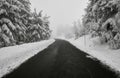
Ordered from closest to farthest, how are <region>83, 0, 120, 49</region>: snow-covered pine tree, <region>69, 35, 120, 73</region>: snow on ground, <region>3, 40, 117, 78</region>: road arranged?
<region>3, 40, 117, 78</region>: road
<region>69, 35, 120, 73</region>: snow on ground
<region>83, 0, 120, 49</region>: snow-covered pine tree

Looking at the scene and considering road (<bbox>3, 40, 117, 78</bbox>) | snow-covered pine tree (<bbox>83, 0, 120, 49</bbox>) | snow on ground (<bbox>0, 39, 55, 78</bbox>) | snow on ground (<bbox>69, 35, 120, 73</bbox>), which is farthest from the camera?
snow-covered pine tree (<bbox>83, 0, 120, 49</bbox>)

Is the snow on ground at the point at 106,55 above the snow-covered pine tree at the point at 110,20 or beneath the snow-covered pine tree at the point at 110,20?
beneath

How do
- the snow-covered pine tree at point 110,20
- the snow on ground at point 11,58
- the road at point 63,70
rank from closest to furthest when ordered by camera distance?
the road at point 63,70
the snow on ground at point 11,58
the snow-covered pine tree at point 110,20

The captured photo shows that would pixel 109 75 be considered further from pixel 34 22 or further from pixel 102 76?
pixel 34 22

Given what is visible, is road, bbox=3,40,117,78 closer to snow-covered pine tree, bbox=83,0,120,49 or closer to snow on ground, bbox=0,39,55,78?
snow on ground, bbox=0,39,55,78

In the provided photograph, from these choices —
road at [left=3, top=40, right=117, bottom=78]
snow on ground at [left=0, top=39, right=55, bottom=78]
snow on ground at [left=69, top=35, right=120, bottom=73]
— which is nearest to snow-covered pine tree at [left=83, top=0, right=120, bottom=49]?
snow on ground at [left=69, top=35, right=120, bottom=73]

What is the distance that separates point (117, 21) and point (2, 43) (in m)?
14.4

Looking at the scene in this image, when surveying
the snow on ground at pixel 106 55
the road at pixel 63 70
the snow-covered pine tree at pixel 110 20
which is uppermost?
the snow-covered pine tree at pixel 110 20

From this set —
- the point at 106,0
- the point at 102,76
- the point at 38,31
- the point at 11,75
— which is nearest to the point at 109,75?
the point at 102,76

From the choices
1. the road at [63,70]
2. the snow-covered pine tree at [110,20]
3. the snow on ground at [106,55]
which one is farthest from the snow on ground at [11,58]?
the snow-covered pine tree at [110,20]

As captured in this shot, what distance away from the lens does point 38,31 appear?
28547mm

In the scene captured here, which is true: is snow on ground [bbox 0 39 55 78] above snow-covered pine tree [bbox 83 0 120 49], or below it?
below

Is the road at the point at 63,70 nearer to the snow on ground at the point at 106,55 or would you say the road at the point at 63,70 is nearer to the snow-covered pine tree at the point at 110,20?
the snow on ground at the point at 106,55

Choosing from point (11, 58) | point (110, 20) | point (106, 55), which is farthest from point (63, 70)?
point (110, 20)
